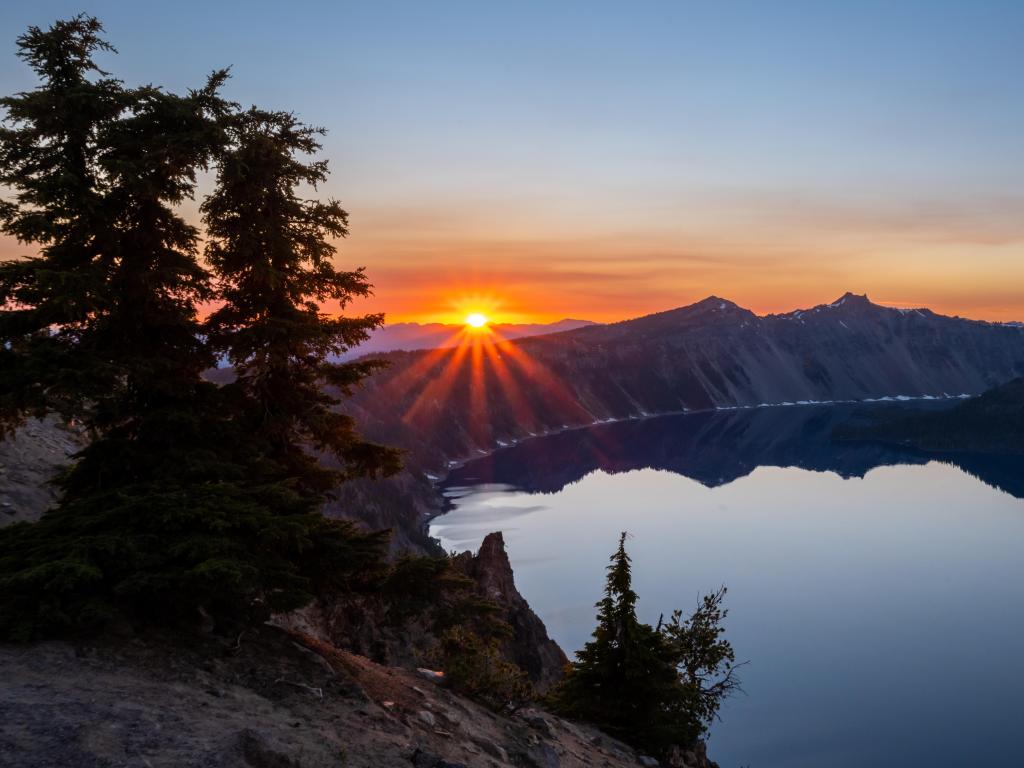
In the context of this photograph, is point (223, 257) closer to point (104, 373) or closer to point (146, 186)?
point (146, 186)

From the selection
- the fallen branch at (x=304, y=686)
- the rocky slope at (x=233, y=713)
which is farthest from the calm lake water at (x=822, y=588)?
the fallen branch at (x=304, y=686)

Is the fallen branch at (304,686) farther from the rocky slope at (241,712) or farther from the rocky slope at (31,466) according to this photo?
the rocky slope at (31,466)

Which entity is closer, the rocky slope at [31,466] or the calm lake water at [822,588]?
the rocky slope at [31,466]

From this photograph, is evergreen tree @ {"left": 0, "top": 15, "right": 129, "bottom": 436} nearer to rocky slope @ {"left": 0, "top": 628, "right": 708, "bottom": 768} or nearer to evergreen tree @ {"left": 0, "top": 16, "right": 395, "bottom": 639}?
evergreen tree @ {"left": 0, "top": 16, "right": 395, "bottom": 639}

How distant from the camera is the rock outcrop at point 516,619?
4703 centimetres

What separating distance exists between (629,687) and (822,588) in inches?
3385

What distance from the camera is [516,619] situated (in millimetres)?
48344

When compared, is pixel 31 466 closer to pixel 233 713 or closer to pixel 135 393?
pixel 135 393

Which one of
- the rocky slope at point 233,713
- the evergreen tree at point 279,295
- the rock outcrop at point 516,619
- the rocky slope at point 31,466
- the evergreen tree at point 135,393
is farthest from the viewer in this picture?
the rock outcrop at point 516,619

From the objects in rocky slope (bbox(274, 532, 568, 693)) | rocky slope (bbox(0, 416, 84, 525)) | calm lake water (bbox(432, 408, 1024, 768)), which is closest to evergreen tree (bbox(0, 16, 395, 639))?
rocky slope (bbox(0, 416, 84, 525))

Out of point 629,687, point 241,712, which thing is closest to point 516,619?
point 629,687

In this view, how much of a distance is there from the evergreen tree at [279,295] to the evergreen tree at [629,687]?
39.6 ft

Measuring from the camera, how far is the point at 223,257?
66.1 ft

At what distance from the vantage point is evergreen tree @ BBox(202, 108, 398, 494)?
19.3 m
